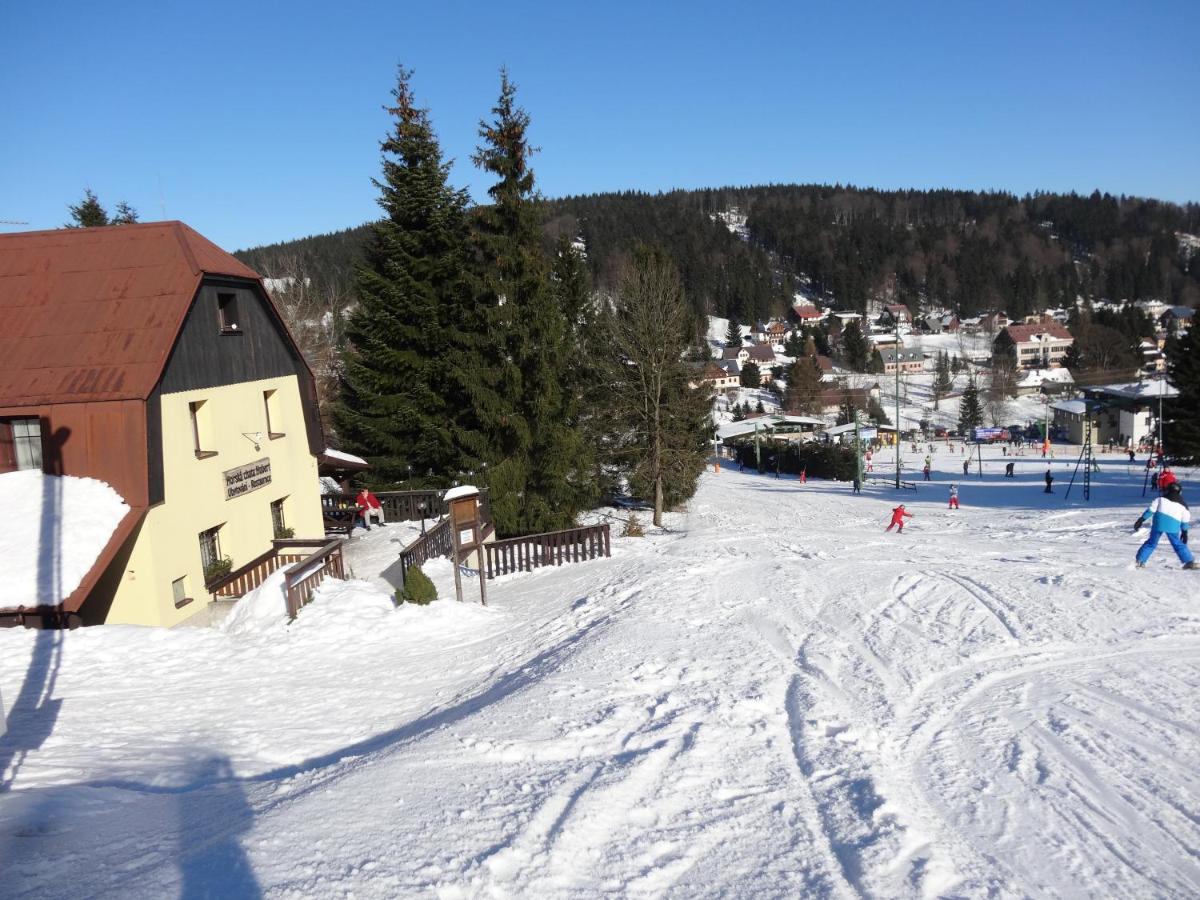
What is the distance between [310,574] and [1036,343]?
156023 millimetres

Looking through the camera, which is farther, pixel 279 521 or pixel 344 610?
pixel 279 521

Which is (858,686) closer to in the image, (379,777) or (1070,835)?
(1070,835)

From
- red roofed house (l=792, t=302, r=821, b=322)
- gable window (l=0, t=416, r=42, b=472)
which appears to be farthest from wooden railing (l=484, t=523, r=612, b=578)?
red roofed house (l=792, t=302, r=821, b=322)

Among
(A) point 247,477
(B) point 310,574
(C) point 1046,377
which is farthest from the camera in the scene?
(C) point 1046,377

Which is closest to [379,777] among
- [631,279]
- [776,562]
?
[776,562]

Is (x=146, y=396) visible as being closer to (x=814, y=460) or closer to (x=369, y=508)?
(x=369, y=508)

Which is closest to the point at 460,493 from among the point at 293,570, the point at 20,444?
the point at 293,570

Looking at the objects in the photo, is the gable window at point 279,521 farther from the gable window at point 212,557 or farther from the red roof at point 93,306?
the red roof at point 93,306

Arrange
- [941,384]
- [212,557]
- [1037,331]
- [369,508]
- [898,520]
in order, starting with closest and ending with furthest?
1. [212,557]
2. [898,520]
3. [369,508]
4. [941,384]
5. [1037,331]

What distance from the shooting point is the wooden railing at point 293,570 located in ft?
43.4

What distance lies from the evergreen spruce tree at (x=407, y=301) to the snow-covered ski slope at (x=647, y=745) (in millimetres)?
12928

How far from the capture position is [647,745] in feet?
23.1

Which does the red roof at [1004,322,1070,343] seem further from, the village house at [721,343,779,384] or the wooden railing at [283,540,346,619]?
the wooden railing at [283,540,346,619]

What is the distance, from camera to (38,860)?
526cm
